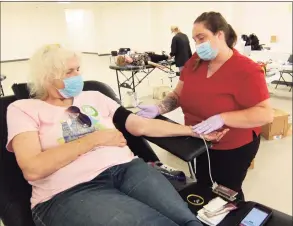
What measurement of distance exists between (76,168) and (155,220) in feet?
1.20

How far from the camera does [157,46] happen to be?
474cm

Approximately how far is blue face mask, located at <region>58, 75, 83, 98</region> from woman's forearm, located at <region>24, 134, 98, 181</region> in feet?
0.79

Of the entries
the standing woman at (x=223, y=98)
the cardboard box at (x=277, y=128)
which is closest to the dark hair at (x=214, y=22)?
the standing woman at (x=223, y=98)

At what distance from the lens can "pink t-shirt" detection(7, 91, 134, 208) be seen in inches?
40.4

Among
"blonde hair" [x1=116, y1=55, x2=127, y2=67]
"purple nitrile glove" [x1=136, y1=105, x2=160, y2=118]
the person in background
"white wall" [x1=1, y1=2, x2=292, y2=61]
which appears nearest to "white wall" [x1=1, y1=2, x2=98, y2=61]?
"white wall" [x1=1, y1=2, x2=292, y2=61]

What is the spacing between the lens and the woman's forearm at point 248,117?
123 centimetres

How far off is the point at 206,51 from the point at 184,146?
0.48m

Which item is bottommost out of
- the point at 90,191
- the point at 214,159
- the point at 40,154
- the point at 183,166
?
the point at 183,166

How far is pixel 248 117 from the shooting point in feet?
4.02

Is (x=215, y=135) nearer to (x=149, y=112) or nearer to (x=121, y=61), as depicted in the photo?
(x=149, y=112)

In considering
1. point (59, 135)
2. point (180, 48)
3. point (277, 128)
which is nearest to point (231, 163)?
point (59, 135)

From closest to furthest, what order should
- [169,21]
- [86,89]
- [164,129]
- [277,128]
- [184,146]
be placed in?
[184,146], [164,129], [86,89], [277,128], [169,21]

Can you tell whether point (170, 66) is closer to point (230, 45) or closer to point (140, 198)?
point (230, 45)

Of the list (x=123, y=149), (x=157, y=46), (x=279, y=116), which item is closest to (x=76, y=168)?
(x=123, y=149)
